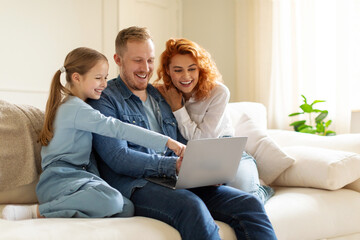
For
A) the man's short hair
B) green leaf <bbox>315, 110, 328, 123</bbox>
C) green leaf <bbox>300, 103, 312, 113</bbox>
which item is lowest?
green leaf <bbox>315, 110, 328, 123</bbox>

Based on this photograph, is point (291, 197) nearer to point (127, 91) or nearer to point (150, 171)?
point (150, 171)

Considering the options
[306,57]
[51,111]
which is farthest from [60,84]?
[306,57]

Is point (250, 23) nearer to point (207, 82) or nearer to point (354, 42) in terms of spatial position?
point (354, 42)

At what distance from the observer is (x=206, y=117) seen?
2107 mm

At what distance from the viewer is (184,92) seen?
2.15 meters

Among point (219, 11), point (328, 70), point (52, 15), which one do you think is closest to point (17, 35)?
point (52, 15)

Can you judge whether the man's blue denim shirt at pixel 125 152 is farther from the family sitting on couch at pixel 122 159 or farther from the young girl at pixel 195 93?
the young girl at pixel 195 93

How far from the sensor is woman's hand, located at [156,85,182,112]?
2.09 meters

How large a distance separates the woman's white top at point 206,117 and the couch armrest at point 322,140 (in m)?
0.59

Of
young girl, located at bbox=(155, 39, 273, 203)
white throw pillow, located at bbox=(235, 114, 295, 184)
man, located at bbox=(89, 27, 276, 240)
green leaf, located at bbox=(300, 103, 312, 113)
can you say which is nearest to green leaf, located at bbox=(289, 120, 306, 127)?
green leaf, located at bbox=(300, 103, 312, 113)

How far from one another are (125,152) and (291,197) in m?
0.86

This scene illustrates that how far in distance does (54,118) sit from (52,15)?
265cm

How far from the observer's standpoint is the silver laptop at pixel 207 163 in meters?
1.50

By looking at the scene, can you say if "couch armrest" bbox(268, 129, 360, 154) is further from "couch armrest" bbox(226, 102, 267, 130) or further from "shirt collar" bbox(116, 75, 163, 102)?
"shirt collar" bbox(116, 75, 163, 102)
